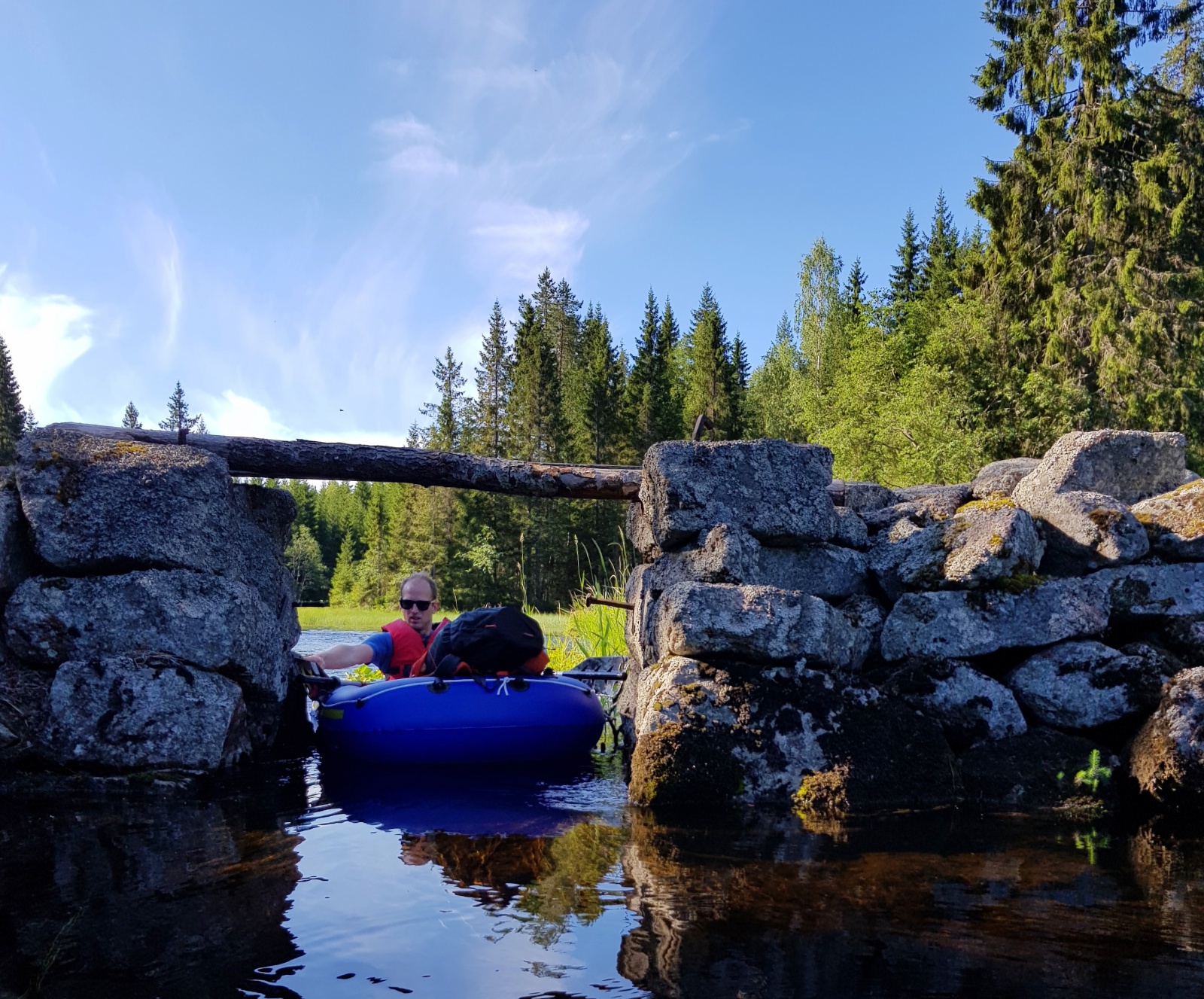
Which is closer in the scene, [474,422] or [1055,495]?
[1055,495]

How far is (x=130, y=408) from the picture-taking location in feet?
242

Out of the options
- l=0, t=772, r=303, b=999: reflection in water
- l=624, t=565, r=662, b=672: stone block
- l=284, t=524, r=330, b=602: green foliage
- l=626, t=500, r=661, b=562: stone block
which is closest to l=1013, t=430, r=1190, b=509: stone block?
l=626, t=500, r=661, b=562: stone block

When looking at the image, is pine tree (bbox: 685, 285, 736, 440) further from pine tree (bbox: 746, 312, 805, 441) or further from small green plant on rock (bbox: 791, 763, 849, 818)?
small green plant on rock (bbox: 791, 763, 849, 818)

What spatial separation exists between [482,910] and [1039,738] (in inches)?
157

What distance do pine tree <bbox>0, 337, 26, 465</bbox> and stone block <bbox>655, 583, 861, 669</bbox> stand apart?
43.1 metres

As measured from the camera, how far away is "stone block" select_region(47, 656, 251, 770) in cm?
609

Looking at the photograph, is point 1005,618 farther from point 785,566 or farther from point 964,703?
point 785,566

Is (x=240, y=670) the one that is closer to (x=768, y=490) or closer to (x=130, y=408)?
(x=768, y=490)

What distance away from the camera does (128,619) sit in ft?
20.8

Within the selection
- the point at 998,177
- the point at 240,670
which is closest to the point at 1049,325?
the point at 998,177

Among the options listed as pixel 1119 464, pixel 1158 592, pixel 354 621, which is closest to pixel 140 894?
pixel 1158 592

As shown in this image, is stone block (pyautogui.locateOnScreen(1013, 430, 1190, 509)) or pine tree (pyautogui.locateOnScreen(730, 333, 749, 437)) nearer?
stone block (pyautogui.locateOnScreen(1013, 430, 1190, 509))

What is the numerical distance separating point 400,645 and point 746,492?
3.61 meters

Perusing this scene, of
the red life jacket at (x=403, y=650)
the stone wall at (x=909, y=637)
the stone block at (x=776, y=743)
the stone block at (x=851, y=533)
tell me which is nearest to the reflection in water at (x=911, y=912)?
the stone block at (x=776, y=743)
